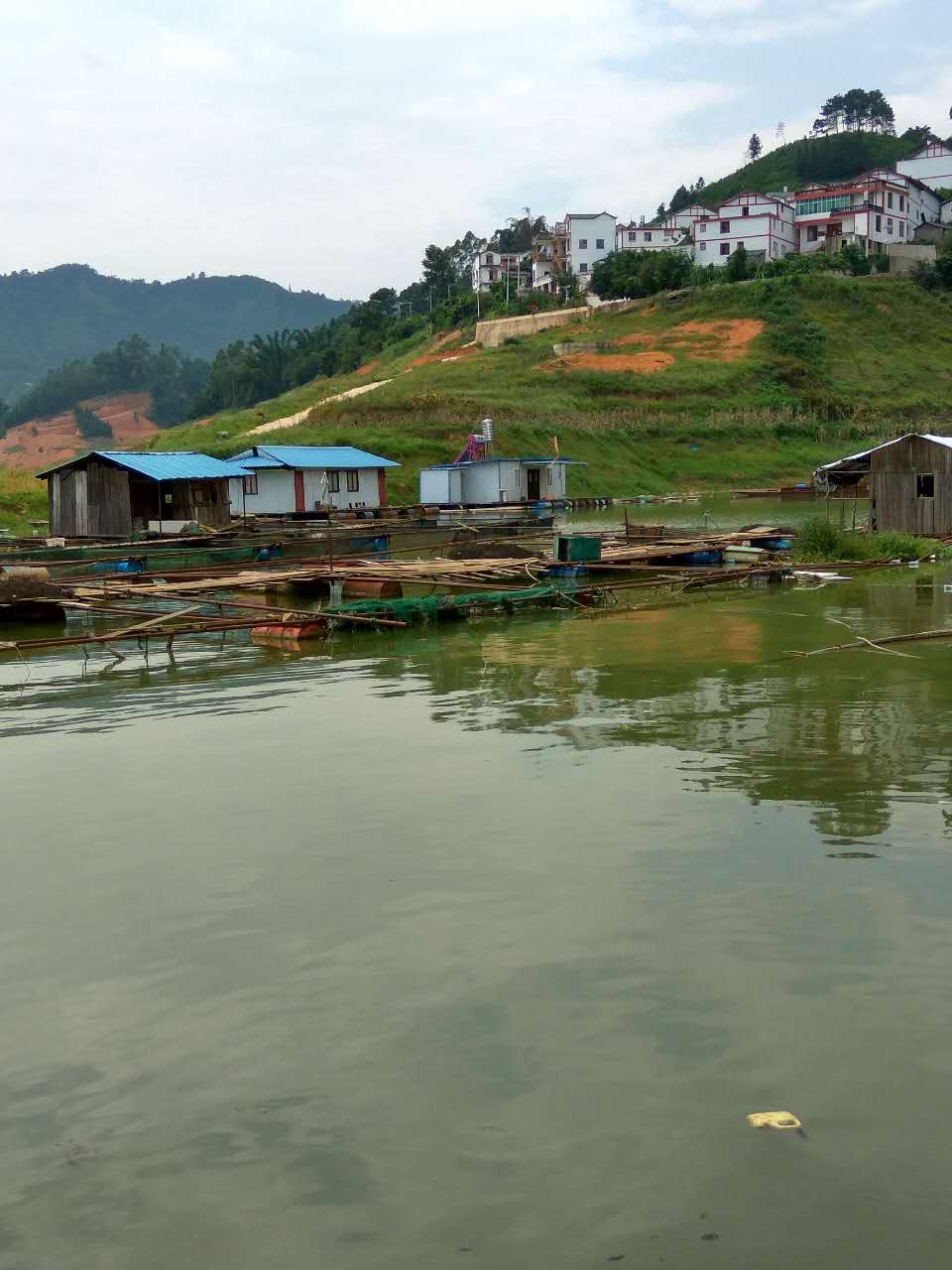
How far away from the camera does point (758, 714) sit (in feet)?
39.9

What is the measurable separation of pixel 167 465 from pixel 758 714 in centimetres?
2601

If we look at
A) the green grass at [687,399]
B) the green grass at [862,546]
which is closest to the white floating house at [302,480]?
the green grass at [687,399]

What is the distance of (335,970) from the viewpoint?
249 inches

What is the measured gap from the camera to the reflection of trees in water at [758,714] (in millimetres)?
9586

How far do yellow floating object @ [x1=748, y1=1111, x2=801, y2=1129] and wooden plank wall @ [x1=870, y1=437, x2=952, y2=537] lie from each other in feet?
90.3

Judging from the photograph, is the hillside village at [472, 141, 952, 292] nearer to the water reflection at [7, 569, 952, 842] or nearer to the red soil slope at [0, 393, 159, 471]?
the red soil slope at [0, 393, 159, 471]

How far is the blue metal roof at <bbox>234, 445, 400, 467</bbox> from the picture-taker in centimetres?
4259

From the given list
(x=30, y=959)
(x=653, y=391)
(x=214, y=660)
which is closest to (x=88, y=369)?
(x=653, y=391)

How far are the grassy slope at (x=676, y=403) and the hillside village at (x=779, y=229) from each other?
1053 centimetres

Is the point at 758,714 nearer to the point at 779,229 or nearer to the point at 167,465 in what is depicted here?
the point at 167,465

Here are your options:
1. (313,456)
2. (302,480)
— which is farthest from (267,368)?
(302,480)

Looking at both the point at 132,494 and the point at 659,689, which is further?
the point at 132,494

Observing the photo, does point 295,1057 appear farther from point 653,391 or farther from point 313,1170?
point 653,391

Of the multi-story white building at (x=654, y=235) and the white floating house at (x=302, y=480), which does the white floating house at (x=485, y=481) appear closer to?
the white floating house at (x=302, y=480)
